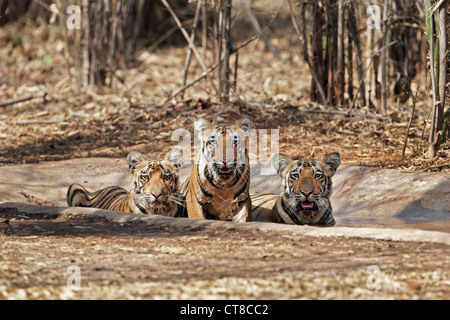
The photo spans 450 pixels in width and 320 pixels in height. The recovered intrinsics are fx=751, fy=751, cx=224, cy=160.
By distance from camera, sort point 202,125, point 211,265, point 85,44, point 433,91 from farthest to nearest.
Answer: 1. point 85,44
2. point 433,91
3. point 202,125
4. point 211,265

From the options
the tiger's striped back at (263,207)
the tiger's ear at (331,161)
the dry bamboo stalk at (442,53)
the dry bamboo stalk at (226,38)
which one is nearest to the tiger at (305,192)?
the tiger's ear at (331,161)

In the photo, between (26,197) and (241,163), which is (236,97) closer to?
(26,197)

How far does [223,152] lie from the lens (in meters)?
5.83

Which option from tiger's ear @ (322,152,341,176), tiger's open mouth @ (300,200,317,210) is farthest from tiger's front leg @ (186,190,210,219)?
tiger's ear @ (322,152,341,176)

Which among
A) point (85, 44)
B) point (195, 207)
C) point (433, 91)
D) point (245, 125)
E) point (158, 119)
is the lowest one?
point (195, 207)

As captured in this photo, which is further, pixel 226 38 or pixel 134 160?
pixel 226 38

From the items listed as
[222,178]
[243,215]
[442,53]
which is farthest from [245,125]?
[442,53]

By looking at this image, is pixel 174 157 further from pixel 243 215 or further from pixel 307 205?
pixel 307 205

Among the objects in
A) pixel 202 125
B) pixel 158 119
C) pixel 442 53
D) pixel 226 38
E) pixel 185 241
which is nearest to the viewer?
pixel 185 241

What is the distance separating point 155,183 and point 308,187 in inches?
51.5

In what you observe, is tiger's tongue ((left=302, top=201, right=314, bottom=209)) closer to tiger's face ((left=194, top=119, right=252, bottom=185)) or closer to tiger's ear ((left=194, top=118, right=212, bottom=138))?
tiger's face ((left=194, top=119, right=252, bottom=185))

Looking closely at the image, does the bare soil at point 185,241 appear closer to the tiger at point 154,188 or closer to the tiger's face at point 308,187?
the tiger at point 154,188

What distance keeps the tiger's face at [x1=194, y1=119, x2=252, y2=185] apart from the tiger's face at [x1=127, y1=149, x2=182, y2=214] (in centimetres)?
44
